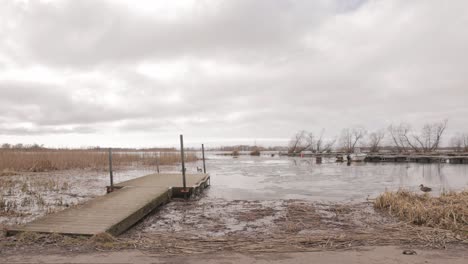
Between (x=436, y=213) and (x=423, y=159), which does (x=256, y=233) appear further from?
(x=423, y=159)

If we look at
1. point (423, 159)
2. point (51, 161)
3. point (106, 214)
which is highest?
point (51, 161)

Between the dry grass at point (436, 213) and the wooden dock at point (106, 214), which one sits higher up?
the wooden dock at point (106, 214)

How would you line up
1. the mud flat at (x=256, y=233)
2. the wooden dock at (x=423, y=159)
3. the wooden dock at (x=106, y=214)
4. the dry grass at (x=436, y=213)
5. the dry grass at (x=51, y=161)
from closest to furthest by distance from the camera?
the mud flat at (x=256, y=233) → the wooden dock at (x=106, y=214) → the dry grass at (x=436, y=213) → the dry grass at (x=51, y=161) → the wooden dock at (x=423, y=159)

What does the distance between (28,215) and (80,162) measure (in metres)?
17.2

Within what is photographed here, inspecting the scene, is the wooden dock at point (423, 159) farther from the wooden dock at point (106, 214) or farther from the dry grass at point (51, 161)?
the wooden dock at point (106, 214)

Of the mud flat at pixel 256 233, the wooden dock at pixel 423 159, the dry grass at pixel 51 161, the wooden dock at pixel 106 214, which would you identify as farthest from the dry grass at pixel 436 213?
the wooden dock at pixel 423 159

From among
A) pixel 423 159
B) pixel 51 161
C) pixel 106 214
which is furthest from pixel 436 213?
pixel 423 159

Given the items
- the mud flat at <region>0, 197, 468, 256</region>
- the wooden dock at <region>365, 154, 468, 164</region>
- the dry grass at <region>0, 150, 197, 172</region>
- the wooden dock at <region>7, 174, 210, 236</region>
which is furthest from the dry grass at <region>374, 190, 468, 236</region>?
the wooden dock at <region>365, 154, 468, 164</region>

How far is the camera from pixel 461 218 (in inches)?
271

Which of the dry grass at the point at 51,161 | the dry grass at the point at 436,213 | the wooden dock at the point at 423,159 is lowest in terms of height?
the wooden dock at the point at 423,159

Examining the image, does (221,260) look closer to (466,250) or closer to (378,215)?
(466,250)

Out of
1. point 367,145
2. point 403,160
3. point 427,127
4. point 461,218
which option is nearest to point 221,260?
point 461,218

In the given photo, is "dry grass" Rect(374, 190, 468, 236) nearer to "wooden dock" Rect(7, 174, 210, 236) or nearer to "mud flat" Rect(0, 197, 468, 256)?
"mud flat" Rect(0, 197, 468, 256)

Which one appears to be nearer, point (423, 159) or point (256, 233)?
point (256, 233)
